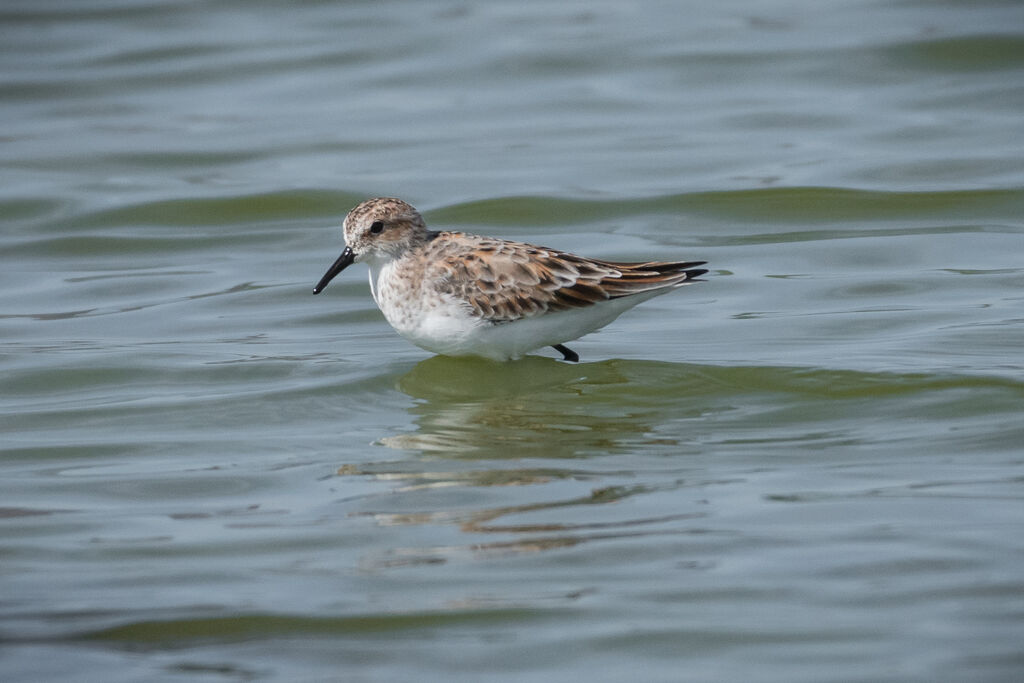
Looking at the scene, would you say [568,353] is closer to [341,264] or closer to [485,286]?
[485,286]

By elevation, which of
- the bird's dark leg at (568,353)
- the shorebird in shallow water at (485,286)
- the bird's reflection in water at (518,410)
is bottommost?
the bird's reflection in water at (518,410)

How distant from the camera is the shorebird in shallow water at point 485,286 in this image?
10.4 metres

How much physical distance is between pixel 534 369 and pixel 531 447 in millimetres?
2049

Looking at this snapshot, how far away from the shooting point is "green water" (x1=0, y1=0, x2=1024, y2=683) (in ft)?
22.2

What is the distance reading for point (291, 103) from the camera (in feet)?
69.3

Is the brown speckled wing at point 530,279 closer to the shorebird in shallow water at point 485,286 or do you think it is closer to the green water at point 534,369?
the shorebird in shallow water at point 485,286

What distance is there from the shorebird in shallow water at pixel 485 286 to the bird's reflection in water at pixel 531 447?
37cm

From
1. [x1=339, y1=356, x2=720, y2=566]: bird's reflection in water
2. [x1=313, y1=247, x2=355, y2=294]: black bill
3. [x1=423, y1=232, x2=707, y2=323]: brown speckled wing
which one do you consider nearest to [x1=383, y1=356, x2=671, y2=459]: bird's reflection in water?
[x1=339, y1=356, x2=720, y2=566]: bird's reflection in water

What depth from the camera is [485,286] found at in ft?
34.3

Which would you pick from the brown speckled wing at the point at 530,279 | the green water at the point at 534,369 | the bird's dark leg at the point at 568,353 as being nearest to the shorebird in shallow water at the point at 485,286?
the brown speckled wing at the point at 530,279

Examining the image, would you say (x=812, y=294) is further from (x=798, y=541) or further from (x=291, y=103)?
(x=291, y=103)

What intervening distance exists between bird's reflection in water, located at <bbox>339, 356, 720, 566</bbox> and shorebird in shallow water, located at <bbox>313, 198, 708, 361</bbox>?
374 millimetres

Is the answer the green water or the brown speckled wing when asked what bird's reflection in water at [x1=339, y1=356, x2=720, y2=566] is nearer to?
the green water

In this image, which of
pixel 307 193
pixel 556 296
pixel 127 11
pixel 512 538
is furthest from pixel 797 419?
pixel 127 11
